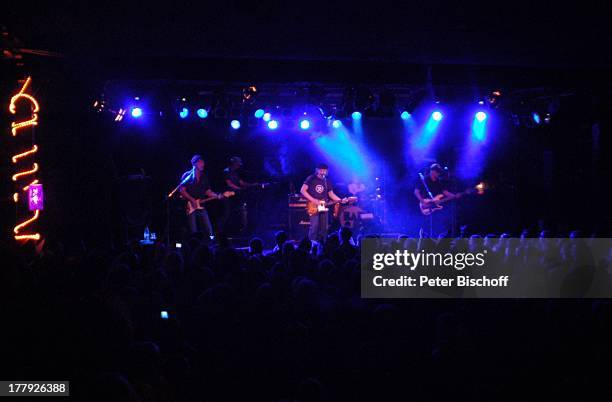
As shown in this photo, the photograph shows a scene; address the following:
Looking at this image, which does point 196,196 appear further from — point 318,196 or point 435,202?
point 435,202

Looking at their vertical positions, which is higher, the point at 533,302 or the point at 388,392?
the point at 533,302

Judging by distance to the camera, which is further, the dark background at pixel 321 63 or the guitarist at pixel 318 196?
the guitarist at pixel 318 196

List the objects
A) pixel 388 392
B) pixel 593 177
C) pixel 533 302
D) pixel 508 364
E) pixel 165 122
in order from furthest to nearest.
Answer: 1. pixel 165 122
2. pixel 593 177
3. pixel 533 302
4. pixel 508 364
5. pixel 388 392

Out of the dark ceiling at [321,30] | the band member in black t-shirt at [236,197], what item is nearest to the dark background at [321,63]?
the dark ceiling at [321,30]

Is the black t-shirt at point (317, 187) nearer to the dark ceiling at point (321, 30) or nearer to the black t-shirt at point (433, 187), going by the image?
the black t-shirt at point (433, 187)

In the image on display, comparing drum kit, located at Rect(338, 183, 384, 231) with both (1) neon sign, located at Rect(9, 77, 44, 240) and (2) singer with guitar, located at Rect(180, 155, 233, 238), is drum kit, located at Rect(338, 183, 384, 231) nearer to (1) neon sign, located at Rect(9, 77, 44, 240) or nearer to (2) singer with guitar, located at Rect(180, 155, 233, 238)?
(2) singer with guitar, located at Rect(180, 155, 233, 238)

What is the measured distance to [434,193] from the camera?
1141 centimetres

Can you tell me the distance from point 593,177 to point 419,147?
4.36 meters

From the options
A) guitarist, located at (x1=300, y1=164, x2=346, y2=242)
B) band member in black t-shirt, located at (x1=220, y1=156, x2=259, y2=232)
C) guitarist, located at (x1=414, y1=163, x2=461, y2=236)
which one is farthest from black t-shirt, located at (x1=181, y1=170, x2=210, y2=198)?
guitarist, located at (x1=414, y1=163, x2=461, y2=236)

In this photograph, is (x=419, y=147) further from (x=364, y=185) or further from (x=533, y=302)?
(x=533, y=302)

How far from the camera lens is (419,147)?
47.1ft

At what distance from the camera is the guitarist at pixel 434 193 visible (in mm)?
11328

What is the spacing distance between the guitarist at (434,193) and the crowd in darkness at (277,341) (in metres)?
6.87

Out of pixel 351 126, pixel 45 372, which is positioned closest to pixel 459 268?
pixel 45 372
